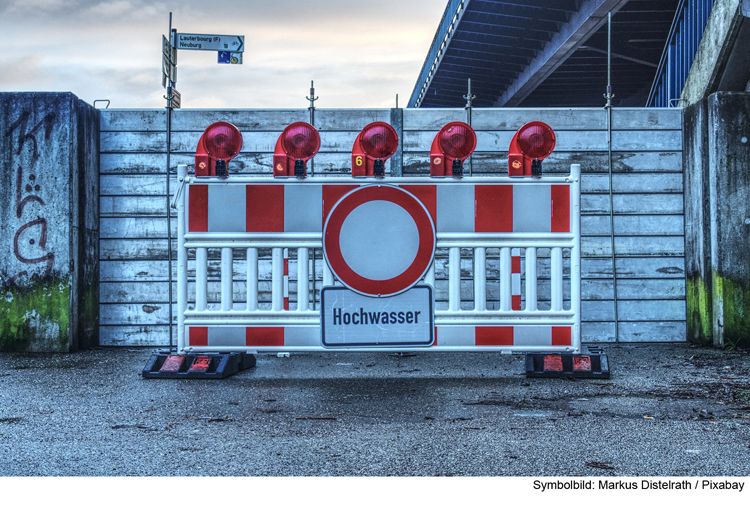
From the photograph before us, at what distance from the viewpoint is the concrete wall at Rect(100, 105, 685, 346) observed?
718 cm

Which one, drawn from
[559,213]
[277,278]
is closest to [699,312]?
[559,213]

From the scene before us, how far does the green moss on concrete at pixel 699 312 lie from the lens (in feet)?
22.4

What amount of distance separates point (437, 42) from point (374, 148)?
43.4ft

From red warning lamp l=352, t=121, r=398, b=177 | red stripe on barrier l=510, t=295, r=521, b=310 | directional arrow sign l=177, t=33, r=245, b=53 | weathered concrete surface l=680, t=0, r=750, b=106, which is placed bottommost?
red stripe on barrier l=510, t=295, r=521, b=310

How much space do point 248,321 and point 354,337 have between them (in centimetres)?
75

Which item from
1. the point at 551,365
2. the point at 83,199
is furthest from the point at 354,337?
the point at 83,199

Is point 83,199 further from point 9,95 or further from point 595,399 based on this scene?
point 595,399

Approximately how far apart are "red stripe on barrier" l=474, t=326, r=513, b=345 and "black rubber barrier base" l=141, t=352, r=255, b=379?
173cm

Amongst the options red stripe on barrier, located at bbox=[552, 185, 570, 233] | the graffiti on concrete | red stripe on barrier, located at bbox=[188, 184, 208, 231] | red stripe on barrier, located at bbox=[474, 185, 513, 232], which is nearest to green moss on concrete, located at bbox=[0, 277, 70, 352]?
the graffiti on concrete

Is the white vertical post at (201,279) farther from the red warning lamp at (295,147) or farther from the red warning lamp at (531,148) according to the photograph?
the red warning lamp at (531,148)

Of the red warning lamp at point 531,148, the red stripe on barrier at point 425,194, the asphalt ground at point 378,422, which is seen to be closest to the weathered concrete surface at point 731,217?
the asphalt ground at point 378,422

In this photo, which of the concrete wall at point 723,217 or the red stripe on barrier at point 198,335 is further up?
the concrete wall at point 723,217

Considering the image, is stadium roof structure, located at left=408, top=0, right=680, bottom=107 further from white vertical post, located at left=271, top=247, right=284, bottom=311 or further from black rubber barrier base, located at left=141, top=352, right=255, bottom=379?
black rubber barrier base, located at left=141, top=352, right=255, bottom=379

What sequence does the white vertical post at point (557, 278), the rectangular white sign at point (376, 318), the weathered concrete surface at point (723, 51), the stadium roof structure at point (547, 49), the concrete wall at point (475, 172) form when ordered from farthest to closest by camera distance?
the stadium roof structure at point (547, 49) → the concrete wall at point (475, 172) → the weathered concrete surface at point (723, 51) → the white vertical post at point (557, 278) → the rectangular white sign at point (376, 318)
